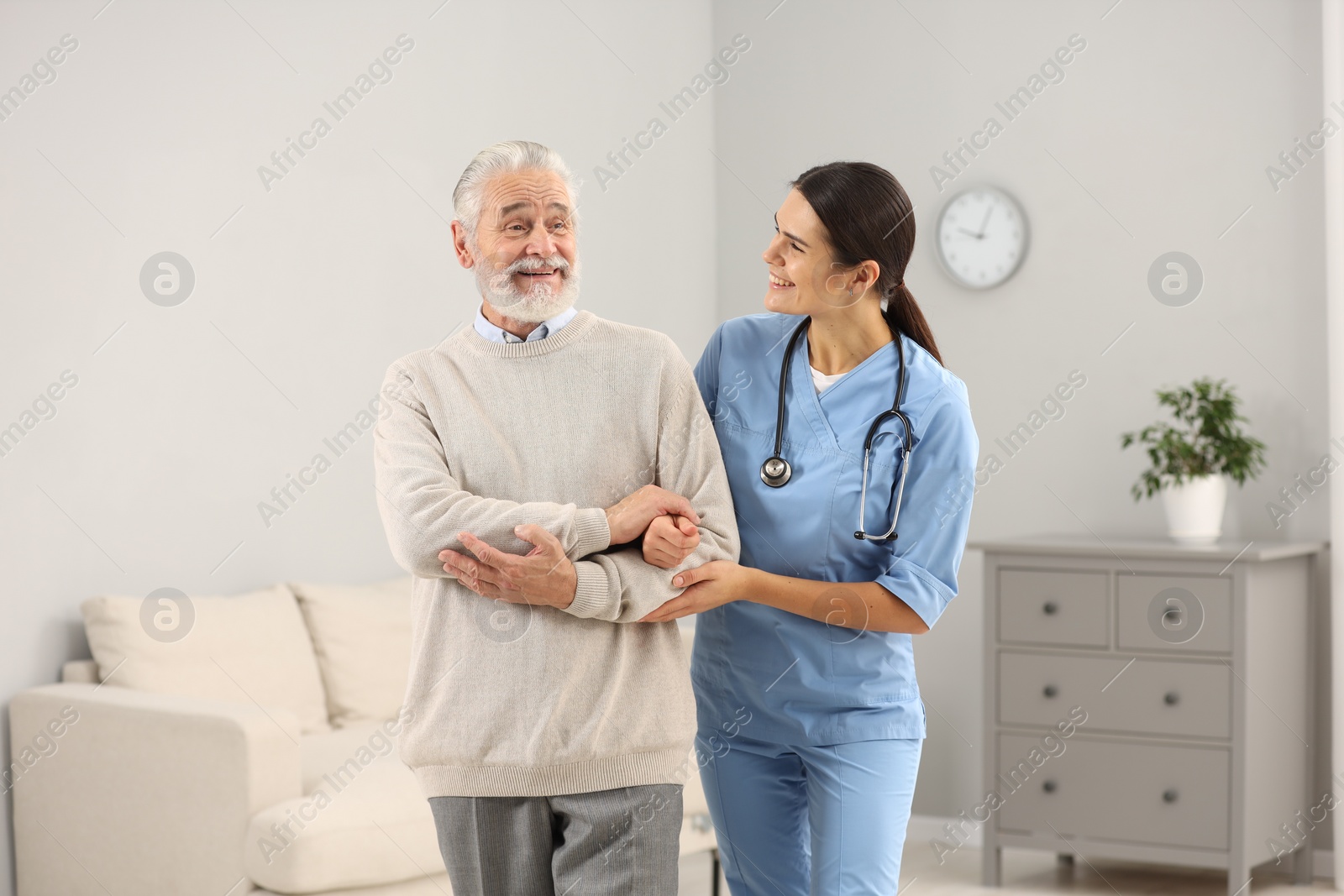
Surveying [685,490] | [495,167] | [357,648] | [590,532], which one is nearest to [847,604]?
[685,490]

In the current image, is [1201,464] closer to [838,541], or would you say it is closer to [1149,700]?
[1149,700]

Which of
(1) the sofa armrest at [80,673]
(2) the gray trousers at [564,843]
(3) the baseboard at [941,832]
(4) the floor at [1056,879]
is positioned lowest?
(4) the floor at [1056,879]

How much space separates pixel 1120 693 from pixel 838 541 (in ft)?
7.12

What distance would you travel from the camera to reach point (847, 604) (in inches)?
70.0

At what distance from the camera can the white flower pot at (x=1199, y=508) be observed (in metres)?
3.78

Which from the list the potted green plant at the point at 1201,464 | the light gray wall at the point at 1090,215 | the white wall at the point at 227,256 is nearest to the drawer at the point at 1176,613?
the potted green plant at the point at 1201,464

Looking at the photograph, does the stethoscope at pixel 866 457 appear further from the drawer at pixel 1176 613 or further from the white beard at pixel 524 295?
the drawer at pixel 1176 613

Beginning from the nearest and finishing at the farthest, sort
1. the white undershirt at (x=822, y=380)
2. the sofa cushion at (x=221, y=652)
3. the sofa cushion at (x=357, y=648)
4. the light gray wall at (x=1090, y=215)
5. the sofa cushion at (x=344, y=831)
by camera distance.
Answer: the white undershirt at (x=822, y=380)
the sofa cushion at (x=344, y=831)
the sofa cushion at (x=221, y=652)
the sofa cushion at (x=357, y=648)
the light gray wall at (x=1090, y=215)

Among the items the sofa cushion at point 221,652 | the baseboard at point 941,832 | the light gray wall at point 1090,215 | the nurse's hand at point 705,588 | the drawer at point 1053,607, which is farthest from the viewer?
the baseboard at point 941,832

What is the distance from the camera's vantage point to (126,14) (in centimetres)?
311

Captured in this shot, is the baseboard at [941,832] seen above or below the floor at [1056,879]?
above

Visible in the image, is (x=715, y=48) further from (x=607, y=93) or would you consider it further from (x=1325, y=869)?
(x=1325, y=869)

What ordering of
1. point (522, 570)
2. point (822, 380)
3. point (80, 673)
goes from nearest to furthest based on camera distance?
1. point (522, 570)
2. point (822, 380)
3. point (80, 673)

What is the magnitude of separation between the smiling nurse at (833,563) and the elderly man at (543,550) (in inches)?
7.9
